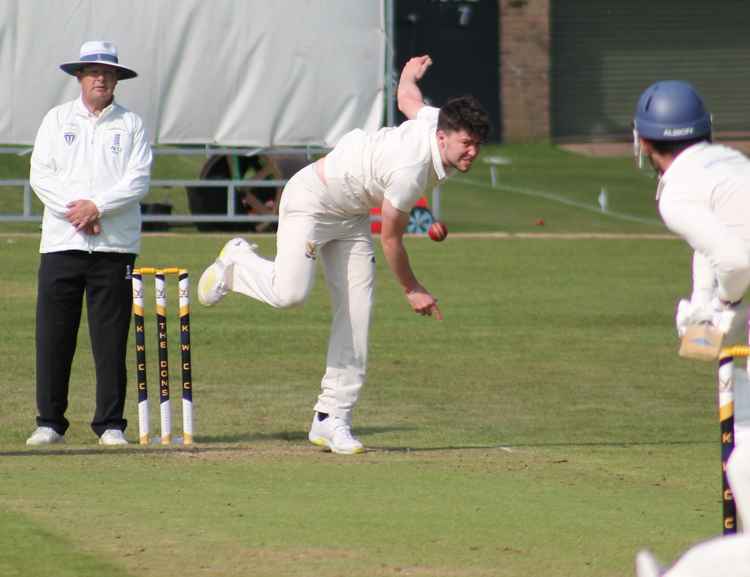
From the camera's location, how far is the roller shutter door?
3712cm

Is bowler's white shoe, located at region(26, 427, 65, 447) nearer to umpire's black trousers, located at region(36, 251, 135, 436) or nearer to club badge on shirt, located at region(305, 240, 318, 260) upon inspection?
umpire's black trousers, located at region(36, 251, 135, 436)

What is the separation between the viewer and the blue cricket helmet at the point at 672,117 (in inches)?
233

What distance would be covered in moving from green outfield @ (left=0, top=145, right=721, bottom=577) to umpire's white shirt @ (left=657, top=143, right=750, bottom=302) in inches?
48.2

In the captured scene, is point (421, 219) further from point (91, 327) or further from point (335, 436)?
point (335, 436)

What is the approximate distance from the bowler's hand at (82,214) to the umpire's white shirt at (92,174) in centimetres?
5

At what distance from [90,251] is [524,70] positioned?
28361mm

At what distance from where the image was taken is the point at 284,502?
7.38m

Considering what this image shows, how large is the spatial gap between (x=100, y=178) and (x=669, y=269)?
Result: 11.1 metres

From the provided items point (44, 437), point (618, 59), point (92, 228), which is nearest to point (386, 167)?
point (92, 228)

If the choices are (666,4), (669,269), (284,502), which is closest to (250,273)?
(284,502)

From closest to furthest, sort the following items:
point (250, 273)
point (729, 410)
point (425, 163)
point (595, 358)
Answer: point (729, 410)
point (425, 163)
point (250, 273)
point (595, 358)

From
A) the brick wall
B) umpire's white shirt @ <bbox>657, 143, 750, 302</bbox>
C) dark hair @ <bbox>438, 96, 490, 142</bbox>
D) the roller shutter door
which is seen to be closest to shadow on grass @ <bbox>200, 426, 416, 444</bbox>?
dark hair @ <bbox>438, 96, 490, 142</bbox>

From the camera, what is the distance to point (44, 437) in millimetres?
9133

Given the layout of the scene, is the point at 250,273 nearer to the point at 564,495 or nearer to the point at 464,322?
the point at 564,495
